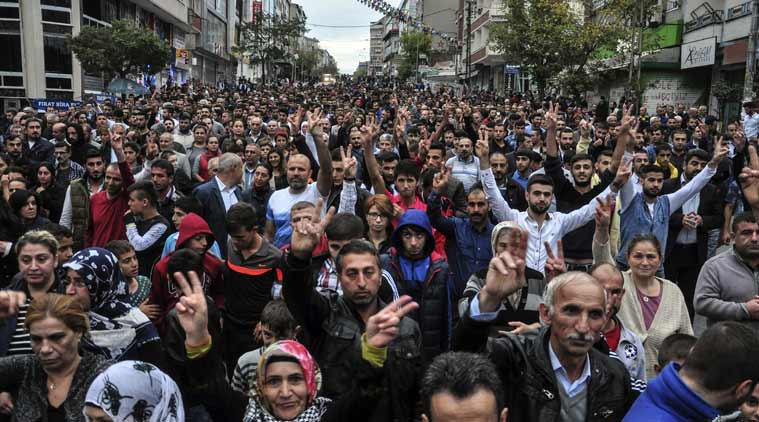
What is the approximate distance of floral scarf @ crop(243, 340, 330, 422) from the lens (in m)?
3.13

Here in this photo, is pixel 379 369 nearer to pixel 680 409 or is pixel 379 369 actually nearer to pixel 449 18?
pixel 680 409

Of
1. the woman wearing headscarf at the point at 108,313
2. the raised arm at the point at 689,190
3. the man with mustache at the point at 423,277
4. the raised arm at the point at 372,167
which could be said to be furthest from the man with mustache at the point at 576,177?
the woman wearing headscarf at the point at 108,313

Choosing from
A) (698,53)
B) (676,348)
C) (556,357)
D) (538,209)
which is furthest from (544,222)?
(698,53)

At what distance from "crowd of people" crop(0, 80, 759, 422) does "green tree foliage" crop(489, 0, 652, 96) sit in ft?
60.9

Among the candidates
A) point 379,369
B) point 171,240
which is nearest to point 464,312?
point 379,369

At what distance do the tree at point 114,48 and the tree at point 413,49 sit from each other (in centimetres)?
4894

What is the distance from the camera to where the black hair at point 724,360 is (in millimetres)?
2412

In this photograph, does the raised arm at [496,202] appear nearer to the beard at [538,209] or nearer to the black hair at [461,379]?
the beard at [538,209]

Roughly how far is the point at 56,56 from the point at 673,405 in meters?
41.7

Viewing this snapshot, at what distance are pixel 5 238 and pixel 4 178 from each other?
2.50 feet

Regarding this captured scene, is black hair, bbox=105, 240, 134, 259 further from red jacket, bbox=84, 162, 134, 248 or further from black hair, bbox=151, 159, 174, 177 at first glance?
black hair, bbox=151, 159, 174, 177

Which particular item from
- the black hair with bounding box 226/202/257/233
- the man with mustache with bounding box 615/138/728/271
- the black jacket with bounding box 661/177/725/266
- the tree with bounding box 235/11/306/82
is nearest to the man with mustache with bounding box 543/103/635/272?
the man with mustache with bounding box 615/138/728/271

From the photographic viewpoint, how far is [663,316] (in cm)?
439

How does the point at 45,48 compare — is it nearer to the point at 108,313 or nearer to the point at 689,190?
the point at 689,190
